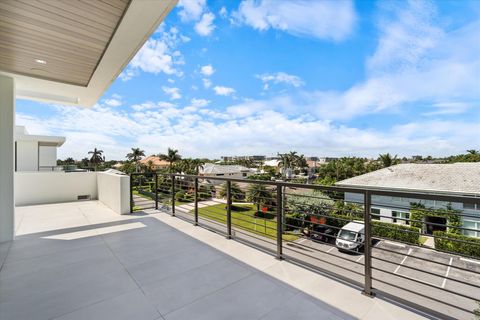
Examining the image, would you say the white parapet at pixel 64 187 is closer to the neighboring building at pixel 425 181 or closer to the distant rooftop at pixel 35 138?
the distant rooftop at pixel 35 138

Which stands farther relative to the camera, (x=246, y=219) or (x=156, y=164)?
(x=156, y=164)

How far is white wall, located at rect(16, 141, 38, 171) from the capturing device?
11.7 m

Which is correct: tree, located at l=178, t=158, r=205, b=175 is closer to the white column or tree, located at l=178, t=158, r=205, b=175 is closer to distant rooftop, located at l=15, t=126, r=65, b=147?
distant rooftop, located at l=15, t=126, r=65, b=147

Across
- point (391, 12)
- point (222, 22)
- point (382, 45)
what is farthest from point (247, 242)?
point (382, 45)

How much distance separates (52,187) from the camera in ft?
24.3

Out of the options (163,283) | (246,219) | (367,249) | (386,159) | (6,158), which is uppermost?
(386,159)

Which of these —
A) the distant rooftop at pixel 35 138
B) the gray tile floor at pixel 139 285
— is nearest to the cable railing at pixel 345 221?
the gray tile floor at pixel 139 285

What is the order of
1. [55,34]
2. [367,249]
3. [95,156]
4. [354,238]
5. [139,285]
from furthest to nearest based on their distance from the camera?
[95,156]
[354,238]
[55,34]
[139,285]
[367,249]

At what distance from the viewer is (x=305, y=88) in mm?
24297

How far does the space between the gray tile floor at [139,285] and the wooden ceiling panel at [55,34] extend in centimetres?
284

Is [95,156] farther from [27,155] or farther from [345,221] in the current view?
[345,221]

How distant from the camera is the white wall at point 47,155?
537 inches

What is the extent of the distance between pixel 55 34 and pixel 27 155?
12.5 m

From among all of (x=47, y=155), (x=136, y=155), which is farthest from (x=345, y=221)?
(x=136, y=155)
